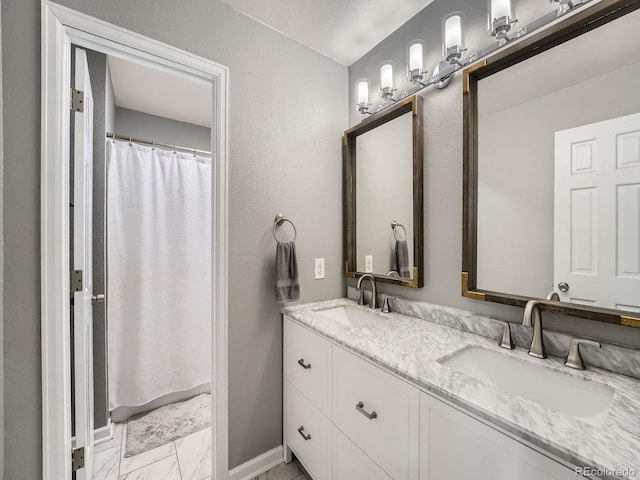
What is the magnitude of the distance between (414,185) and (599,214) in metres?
0.72

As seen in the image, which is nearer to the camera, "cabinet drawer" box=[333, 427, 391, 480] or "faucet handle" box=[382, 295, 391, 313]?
"cabinet drawer" box=[333, 427, 391, 480]

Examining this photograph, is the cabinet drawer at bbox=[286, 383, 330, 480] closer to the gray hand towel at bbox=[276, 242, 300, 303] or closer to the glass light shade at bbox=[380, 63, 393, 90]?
the gray hand towel at bbox=[276, 242, 300, 303]

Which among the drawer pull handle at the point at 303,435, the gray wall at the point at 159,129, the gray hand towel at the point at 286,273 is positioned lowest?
the drawer pull handle at the point at 303,435

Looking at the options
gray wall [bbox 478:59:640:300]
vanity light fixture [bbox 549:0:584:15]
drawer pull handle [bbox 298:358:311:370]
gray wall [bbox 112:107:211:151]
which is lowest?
drawer pull handle [bbox 298:358:311:370]

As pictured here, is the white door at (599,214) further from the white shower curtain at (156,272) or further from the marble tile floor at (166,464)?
the white shower curtain at (156,272)

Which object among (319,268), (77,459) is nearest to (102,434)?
(77,459)

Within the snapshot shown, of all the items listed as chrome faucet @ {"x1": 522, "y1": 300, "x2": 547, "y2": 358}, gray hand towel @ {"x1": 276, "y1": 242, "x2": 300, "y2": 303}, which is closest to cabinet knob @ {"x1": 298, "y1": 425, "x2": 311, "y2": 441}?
gray hand towel @ {"x1": 276, "y1": 242, "x2": 300, "y2": 303}

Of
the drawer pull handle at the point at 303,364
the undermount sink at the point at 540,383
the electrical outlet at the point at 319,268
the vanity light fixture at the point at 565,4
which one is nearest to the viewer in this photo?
the undermount sink at the point at 540,383

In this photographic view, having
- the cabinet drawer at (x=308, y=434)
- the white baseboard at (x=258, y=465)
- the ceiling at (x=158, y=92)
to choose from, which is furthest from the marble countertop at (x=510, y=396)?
the ceiling at (x=158, y=92)

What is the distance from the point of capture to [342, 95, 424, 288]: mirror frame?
1411mm

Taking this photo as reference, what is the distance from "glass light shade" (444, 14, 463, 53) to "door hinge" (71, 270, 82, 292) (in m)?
1.91

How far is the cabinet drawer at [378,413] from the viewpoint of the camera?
85cm

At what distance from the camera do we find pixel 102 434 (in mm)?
1748

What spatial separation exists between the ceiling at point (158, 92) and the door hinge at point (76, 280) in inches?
51.5
